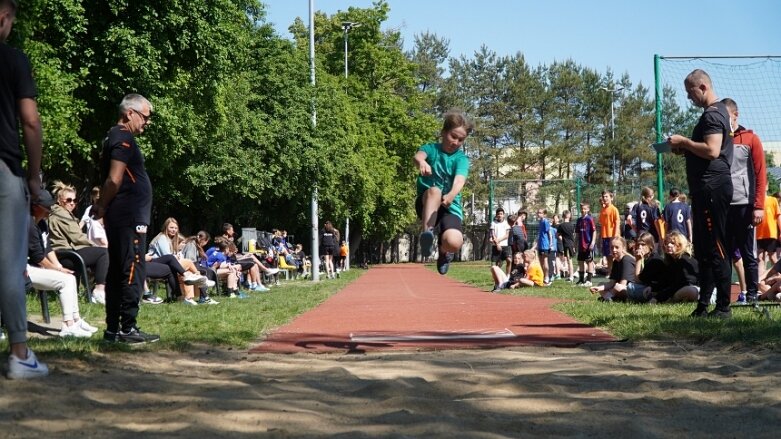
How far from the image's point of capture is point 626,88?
91875 mm

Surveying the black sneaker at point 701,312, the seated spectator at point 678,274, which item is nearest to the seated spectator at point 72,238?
the seated spectator at point 678,274

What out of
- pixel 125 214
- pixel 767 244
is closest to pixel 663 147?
pixel 125 214

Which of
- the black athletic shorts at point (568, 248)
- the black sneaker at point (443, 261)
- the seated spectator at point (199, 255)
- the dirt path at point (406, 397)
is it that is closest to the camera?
the dirt path at point (406, 397)

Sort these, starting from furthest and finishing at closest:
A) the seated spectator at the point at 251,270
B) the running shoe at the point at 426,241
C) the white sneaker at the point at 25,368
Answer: the seated spectator at the point at 251,270, the running shoe at the point at 426,241, the white sneaker at the point at 25,368

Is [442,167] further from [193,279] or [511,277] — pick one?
[511,277]

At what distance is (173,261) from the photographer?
54.6 feet

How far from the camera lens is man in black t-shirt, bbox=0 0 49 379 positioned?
5.93 metres

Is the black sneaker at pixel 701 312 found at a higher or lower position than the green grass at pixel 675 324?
higher

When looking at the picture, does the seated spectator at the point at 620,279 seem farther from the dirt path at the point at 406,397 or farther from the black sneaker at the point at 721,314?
the dirt path at the point at 406,397

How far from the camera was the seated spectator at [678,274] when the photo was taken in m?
13.5

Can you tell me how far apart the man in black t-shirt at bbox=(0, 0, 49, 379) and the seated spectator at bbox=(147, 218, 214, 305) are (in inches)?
414

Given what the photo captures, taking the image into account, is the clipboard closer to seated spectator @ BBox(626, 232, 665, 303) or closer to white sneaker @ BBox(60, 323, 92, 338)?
seated spectator @ BBox(626, 232, 665, 303)

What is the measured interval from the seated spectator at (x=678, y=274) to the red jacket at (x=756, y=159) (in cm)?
222

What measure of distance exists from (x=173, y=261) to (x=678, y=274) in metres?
8.06
